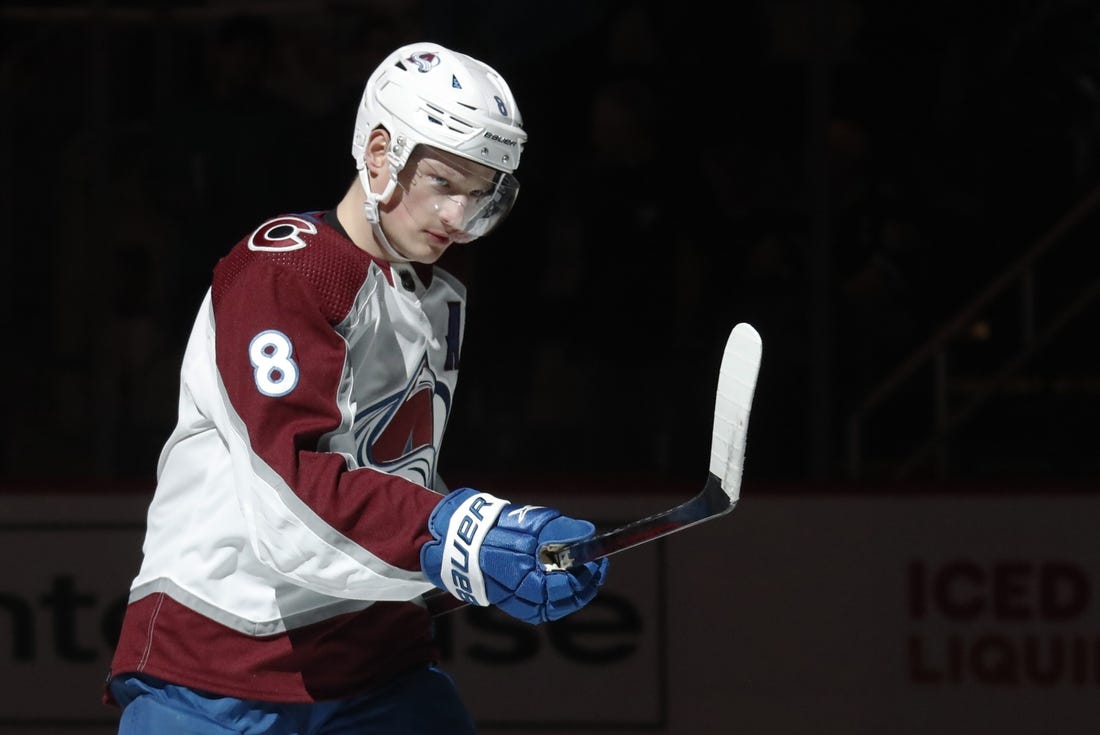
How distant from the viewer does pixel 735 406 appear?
160 centimetres

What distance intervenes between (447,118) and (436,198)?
89mm

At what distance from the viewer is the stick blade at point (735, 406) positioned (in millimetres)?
1584

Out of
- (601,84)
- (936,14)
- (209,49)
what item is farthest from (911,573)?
(209,49)

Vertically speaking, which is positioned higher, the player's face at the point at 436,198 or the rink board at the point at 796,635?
the player's face at the point at 436,198

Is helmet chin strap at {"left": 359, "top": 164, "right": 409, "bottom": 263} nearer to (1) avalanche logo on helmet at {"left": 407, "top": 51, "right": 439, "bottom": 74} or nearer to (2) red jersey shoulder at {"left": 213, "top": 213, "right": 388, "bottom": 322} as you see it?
(2) red jersey shoulder at {"left": 213, "top": 213, "right": 388, "bottom": 322}

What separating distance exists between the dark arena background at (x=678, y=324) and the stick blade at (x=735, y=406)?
6.86 ft

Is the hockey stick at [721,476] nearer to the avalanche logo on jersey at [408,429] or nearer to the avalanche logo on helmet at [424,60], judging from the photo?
the avalanche logo on jersey at [408,429]

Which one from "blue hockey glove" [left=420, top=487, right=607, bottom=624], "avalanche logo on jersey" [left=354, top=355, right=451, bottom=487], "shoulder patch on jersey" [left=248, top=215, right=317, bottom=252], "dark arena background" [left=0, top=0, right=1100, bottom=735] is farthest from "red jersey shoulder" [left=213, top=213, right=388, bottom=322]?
"dark arena background" [left=0, top=0, right=1100, bottom=735]

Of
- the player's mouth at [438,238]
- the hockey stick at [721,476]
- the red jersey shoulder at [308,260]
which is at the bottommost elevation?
the hockey stick at [721,476]

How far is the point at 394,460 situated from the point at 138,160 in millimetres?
2223

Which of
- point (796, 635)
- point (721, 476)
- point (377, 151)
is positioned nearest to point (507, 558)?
point (721, 476)

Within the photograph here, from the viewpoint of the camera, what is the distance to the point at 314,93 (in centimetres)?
Result: 418

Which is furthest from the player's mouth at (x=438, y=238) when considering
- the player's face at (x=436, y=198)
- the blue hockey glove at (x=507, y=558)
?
the blue hockey glove at (x=507, y=558)

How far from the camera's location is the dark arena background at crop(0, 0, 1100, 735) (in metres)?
3.69
